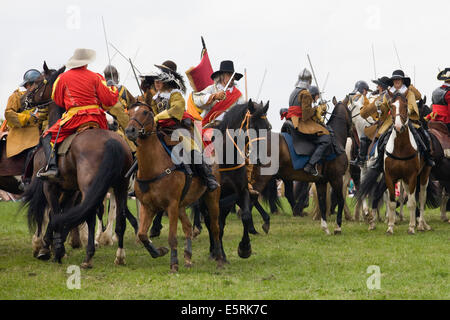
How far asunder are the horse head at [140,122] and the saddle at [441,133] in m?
8.45

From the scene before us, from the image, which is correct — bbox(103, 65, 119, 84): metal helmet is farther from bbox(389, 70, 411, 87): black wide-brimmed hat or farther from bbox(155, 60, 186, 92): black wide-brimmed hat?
bbox(389, 70, 411, 87): black wide-brimmed hat

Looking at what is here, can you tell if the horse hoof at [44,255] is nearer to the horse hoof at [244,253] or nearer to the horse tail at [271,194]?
the horse hoof at [244,253]

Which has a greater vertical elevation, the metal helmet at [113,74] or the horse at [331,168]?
the metal helmet at [113,74]

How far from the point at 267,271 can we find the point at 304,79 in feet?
18.7

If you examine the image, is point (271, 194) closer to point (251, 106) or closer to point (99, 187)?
point (251, 106)

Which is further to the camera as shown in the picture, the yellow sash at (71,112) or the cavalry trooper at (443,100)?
the cavalry trooper at (443,100)

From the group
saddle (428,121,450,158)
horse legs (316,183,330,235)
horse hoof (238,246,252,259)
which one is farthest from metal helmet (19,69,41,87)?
saddle (428,121,450,158)

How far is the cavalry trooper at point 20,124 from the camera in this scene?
1224 centimetres

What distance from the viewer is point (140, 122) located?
9.23m

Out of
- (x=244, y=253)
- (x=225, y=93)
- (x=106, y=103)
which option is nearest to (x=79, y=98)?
(x=106, y=103)

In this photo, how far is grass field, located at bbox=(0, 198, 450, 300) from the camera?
27.1 ft

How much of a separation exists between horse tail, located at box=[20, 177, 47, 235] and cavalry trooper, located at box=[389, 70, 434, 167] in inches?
267

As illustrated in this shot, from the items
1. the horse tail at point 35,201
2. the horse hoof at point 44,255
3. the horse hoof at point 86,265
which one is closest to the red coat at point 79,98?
the horse tail at point 35,201
